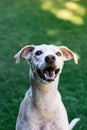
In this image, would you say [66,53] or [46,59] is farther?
[66,53]

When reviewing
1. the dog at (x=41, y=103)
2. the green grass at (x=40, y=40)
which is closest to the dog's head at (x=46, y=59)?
the dog at (x=41, y=103)

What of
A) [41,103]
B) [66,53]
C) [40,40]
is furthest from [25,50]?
[40,40]

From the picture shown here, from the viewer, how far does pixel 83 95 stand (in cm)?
663

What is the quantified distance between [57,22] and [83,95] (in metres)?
2.39

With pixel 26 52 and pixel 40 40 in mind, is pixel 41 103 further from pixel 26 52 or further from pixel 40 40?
pixel 40 40

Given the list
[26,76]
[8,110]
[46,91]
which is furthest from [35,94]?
[26,76]

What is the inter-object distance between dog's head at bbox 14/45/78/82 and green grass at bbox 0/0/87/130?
131cm

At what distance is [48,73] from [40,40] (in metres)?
3.43

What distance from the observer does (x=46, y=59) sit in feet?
15.2

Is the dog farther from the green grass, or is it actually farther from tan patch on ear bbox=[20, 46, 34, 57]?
the green grass

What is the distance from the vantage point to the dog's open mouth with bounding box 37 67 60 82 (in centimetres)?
464

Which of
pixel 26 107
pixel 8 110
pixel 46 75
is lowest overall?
pixel 8 110

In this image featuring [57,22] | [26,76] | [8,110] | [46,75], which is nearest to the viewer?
[46,75]

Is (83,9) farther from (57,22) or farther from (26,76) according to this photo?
(26,76)
